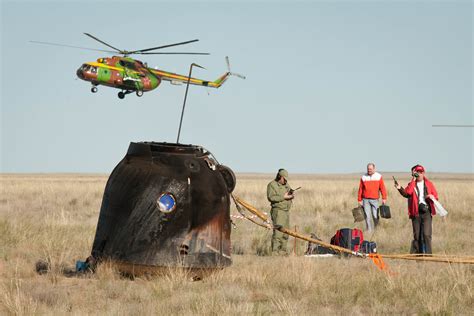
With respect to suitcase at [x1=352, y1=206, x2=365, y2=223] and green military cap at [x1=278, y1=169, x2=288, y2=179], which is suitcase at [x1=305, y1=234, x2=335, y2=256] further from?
suitcase at [x1=352, y1=206, x2=365, y2=223]

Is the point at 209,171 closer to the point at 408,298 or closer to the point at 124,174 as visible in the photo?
the point at 124,174

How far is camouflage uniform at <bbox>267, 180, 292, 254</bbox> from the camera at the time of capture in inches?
537

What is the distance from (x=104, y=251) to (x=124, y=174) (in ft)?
3.27

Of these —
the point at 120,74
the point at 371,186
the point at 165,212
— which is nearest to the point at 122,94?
the point at 120,74

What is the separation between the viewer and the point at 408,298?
28.0ft

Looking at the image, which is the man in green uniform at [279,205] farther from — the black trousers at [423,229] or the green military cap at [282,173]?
the black trousers at [423,229]

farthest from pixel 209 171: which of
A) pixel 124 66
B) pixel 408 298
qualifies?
pixel 124 66

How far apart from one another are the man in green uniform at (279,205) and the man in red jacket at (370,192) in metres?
2.72

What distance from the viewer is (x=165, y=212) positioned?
29.0 ft

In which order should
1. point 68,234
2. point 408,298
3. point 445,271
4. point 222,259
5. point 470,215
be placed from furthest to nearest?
point 470,215
point 68,234
point 445,271
point 222,259
point 408,298

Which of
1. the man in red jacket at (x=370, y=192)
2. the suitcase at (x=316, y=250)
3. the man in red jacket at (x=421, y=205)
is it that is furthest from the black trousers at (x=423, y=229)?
the man in red jacket at (x=370, y=192)

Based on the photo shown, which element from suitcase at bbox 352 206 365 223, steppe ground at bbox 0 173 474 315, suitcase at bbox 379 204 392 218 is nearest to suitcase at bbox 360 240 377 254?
steppe ground at bbox 0 173 474 315

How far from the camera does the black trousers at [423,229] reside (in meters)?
12.8

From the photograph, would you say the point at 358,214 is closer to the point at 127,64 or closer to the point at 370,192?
the point at 370,192
